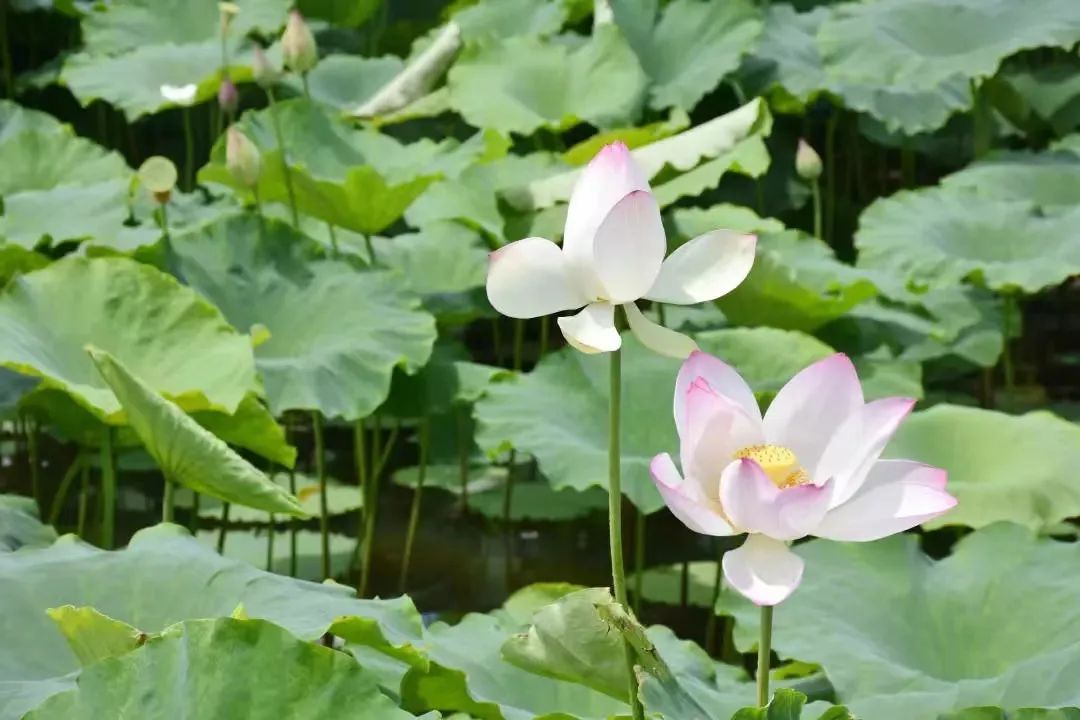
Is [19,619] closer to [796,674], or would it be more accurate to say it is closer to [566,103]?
[796,674]

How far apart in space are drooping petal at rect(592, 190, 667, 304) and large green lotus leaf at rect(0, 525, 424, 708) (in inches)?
16.0

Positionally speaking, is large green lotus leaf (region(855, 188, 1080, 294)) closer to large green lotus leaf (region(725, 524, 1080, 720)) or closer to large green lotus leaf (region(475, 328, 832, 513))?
large green lotus leaf (region(475, 328, 832, 513))

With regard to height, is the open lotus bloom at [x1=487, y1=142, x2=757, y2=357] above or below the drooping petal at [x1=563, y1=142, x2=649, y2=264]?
below

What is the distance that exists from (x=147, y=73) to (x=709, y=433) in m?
2.94

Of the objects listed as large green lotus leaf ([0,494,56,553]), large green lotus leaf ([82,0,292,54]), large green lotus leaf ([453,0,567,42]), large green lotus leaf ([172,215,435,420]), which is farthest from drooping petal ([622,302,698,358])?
large green lotus leaf ([82,0,292,54])

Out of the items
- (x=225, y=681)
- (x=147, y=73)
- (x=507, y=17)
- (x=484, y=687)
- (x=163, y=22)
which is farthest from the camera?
(x=163, y=22)

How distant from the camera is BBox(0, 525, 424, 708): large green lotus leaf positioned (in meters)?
1.02

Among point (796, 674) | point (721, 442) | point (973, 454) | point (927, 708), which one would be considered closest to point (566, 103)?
point (973, 454)

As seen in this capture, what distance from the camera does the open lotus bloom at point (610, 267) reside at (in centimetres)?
70

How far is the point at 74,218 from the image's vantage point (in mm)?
2307

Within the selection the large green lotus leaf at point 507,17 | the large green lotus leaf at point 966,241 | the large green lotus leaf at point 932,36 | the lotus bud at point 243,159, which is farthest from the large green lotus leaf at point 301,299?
the large green lotus leaf at point 507,17

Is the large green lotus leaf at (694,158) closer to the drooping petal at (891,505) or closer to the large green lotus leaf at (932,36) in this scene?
the large green lotus leaf at (932,36)

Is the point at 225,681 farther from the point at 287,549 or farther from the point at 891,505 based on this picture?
the point at 287,549

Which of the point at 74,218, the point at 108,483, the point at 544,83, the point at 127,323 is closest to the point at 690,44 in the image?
the point at 544,83
